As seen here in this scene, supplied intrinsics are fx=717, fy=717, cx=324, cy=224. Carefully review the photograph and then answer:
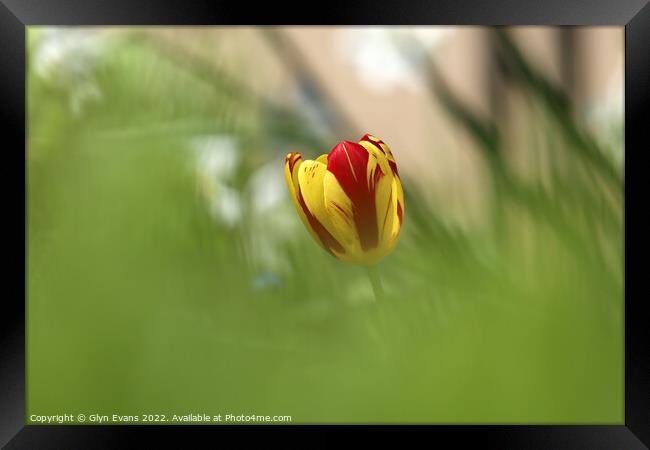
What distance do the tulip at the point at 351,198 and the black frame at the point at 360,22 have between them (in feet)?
0.56

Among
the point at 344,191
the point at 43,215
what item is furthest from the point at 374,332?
the point at 43,215

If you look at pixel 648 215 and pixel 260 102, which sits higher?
pixel 260 102

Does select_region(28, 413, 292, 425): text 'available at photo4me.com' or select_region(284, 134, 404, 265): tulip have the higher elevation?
select_region(284, 134, 404, 265): tulip

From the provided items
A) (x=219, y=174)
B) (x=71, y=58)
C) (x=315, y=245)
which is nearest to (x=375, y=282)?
(x=315, y=245)

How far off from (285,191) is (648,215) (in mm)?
432

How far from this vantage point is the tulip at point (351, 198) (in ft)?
2.51

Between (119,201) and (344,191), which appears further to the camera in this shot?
(119,201)

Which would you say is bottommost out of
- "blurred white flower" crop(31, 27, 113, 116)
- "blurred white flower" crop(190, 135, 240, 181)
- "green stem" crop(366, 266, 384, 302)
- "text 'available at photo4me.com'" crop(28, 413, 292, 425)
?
"text 'available at photo4me.com'" crop(28, 413, 292, 425)

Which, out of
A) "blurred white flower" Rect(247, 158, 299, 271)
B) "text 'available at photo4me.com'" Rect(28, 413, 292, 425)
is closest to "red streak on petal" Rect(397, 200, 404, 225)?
"blurred white flower" Rect(247, 158, 299, 271)

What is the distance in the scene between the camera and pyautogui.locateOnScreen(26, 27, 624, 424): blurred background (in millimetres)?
850

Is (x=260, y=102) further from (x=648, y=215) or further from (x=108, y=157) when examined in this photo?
(x=648, y=215)

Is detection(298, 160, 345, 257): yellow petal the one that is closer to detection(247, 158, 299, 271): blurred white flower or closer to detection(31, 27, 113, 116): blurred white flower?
detection(247, 158, 299, 271): blurred white flower

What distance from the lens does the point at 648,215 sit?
0.85 m

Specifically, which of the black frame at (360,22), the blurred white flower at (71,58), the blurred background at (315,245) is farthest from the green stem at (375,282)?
the blurred white flower at (71,58)
